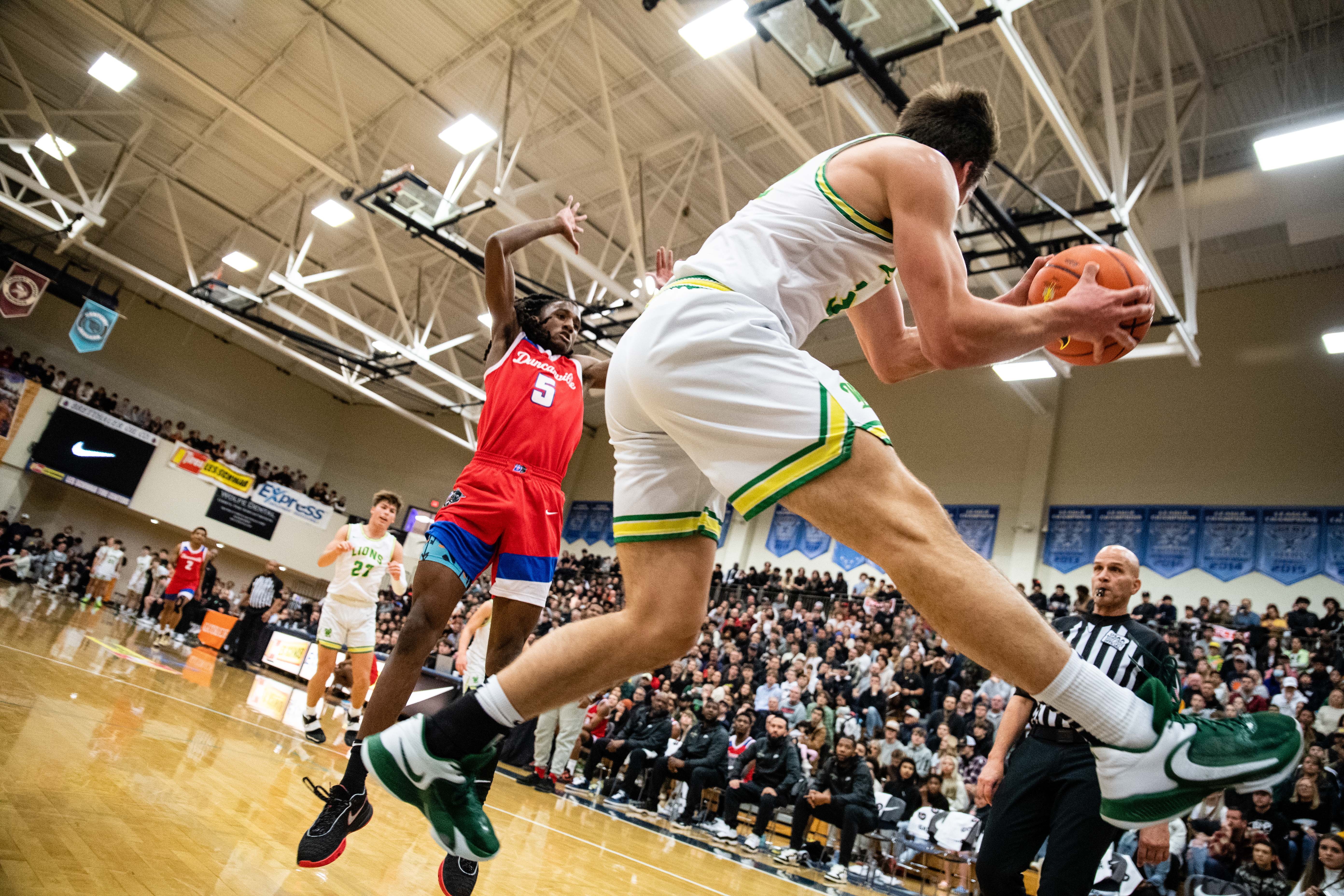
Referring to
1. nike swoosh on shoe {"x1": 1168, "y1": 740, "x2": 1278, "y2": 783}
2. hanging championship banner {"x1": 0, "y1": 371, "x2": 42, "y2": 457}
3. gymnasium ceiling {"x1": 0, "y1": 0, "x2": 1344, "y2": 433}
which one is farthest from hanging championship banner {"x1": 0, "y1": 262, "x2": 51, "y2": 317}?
nike swoosh on shoe {"x1": 1168, "y1": 740, "x2": 1278, "y2": 783}

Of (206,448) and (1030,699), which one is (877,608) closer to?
(1030,699)

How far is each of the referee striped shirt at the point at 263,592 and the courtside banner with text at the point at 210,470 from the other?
1029cm

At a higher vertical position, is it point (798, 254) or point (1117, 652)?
point (798, 254)

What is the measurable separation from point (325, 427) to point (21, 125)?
1349 cm

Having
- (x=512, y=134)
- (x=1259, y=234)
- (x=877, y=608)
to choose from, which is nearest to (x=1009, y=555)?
(x=877, y=608)

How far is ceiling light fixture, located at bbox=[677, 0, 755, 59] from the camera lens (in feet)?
29.8

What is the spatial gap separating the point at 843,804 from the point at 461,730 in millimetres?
6782

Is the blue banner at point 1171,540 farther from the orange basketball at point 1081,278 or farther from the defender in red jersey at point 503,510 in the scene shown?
the orange basketball at point 1081,278

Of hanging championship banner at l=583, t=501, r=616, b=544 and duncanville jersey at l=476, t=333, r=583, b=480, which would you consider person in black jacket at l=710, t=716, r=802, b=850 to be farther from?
hanging championship banner at l=583, t=501, r=616, b=544

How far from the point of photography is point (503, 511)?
10.2 feet

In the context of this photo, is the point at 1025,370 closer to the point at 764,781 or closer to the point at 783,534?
the point at 783,534

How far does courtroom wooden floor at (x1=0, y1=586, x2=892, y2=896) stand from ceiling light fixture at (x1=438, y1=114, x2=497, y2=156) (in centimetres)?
888

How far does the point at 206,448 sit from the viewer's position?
25.7 metres

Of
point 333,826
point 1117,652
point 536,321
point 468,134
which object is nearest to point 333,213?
point 468,134
